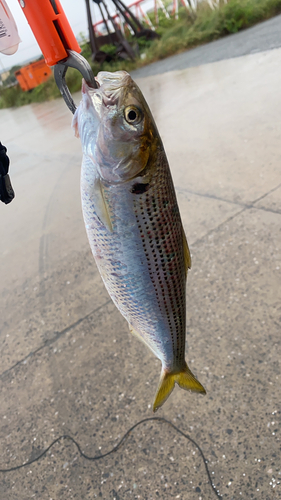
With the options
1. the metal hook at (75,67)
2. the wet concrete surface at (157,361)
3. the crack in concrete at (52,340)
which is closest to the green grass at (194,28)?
the wet concrete surface at (157,361)

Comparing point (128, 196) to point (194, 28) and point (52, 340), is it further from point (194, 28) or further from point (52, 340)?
point (194, 28)

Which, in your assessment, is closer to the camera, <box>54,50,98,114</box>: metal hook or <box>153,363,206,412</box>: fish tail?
<box>54,50,98,114</box>: metal hook

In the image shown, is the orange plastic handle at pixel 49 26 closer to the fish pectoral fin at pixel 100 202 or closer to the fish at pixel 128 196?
the fish at pixel 128 196

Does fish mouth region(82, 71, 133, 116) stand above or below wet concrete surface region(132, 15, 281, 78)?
above

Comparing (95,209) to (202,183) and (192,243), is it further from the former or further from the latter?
(202,183)

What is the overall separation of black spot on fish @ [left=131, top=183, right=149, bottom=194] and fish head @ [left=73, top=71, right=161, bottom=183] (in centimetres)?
3

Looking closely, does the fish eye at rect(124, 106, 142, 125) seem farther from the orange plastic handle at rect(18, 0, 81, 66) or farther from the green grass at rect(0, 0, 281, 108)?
the green grass at rect(0, 0, 281, 108)

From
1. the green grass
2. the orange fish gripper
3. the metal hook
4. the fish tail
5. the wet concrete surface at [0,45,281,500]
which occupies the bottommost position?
the wet concrete surface at [0,45,281,500]

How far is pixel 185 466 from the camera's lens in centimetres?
172

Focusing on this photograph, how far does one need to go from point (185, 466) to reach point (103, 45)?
51.1 feet

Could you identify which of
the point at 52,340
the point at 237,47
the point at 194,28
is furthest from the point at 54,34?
the point at 194,28

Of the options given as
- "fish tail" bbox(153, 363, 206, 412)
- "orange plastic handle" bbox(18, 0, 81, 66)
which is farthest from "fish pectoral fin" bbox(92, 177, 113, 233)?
"fish tail" bbox(153, 363, 206, 412)

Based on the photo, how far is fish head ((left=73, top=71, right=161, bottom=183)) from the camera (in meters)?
0.94

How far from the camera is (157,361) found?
2271mm
